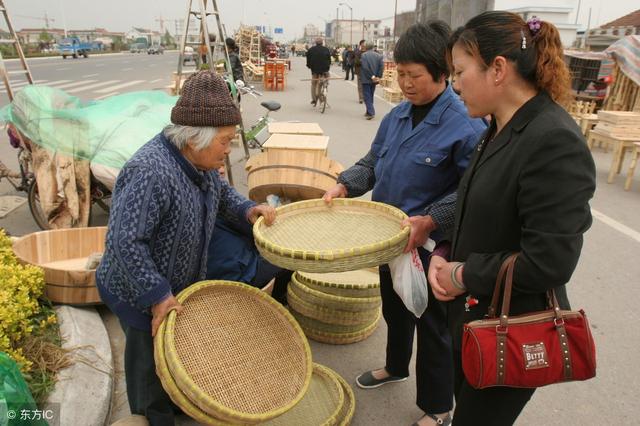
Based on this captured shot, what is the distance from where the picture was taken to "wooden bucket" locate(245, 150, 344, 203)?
12.1ft

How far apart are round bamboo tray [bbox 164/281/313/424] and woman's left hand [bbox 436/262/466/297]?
68cm

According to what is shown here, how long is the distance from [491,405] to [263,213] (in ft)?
3.97

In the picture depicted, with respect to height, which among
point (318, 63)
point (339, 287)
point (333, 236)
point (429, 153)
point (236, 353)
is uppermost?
point (429, 153)

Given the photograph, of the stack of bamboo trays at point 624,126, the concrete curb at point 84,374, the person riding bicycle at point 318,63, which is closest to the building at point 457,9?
the concrete curb at point 84,374

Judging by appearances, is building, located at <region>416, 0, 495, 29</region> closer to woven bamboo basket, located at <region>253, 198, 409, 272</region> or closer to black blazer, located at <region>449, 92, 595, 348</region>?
woven bamboo basket, located at <region>253, 198, 409, 272</region>

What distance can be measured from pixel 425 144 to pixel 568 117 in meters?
0.73

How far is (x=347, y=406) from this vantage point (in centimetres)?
238

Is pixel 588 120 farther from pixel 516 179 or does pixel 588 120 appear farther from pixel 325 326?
pixel 516 179

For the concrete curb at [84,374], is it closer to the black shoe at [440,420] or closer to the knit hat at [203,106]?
the knit hat at [203,106]

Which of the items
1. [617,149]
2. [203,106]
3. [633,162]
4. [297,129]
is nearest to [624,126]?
[617,149]

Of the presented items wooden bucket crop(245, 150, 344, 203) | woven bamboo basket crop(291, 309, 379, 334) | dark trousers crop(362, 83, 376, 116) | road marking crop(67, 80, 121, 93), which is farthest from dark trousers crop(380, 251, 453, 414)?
road marking crop(67, 80, 121, 93)

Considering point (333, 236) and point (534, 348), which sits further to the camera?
point (333, 236)

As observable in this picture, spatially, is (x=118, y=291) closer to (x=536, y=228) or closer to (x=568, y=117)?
(x=536, y=228)

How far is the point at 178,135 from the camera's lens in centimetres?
174
